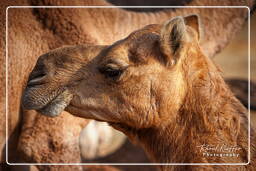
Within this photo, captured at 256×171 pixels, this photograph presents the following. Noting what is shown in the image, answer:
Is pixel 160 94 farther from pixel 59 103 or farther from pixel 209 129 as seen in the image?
pixel 59 103

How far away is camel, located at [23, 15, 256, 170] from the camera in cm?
265

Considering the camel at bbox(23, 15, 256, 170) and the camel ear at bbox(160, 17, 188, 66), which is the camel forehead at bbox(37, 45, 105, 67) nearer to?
the camel at bbox(23, 15, 256, 170)

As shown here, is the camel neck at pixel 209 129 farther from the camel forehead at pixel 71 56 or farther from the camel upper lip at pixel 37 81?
the camel upper lip at pixel 37 81

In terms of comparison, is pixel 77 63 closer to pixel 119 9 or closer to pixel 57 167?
pixel 57 167

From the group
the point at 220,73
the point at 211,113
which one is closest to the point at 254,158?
the point at 211,113

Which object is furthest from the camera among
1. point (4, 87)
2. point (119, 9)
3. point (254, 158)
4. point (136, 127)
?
point (119, 9)

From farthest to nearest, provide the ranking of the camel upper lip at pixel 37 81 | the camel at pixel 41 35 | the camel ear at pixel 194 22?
the camel at pixel 41 35 < the camel ear at pixel 194 22 < the camel upper lip at pixel 37 81

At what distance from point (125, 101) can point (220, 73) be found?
509 mm

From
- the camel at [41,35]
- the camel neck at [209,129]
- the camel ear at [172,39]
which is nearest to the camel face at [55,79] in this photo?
the camel ear at [172,39]

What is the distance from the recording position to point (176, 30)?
2.64m

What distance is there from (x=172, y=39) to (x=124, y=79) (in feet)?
1.00

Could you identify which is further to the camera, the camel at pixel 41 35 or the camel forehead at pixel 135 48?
the camel at pixel 41 35

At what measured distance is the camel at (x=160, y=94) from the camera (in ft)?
8.69

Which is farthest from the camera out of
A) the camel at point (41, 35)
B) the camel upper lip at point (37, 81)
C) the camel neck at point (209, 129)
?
the camel at point (41, 35)
